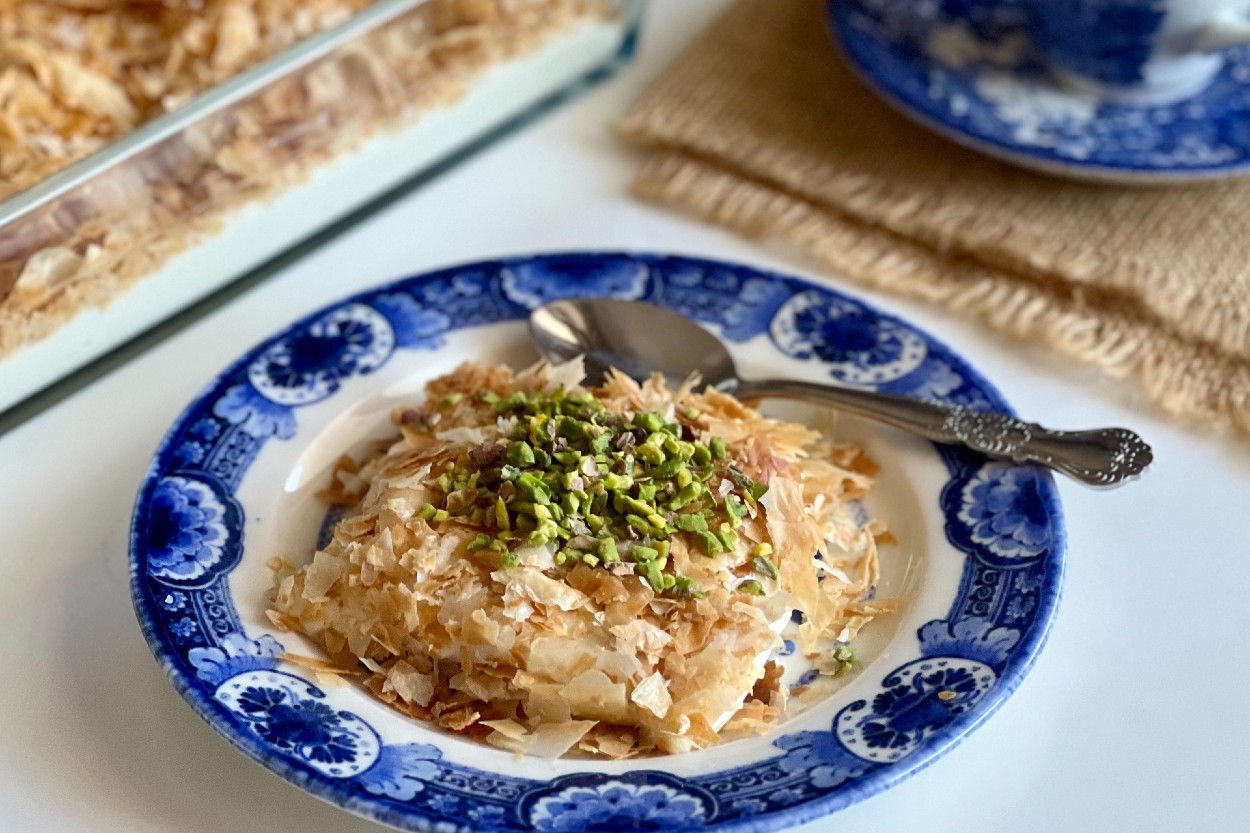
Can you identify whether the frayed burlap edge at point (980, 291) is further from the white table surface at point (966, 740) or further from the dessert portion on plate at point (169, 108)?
the dessert portion on plate at point (169, 108)

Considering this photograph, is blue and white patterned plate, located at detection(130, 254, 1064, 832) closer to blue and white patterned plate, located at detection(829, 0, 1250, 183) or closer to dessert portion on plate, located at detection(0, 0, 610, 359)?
dessert portion on plate, located at detection(0, 0, 610, 359)

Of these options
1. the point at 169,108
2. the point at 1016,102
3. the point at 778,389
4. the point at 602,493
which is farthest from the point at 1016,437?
the point at 169,108

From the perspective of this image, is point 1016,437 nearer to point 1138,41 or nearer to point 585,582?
point 585,582

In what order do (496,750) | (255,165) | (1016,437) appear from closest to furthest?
1. (496,750)
2. (1016,437)
3. (255,165)

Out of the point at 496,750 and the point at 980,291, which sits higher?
the point at 980,291

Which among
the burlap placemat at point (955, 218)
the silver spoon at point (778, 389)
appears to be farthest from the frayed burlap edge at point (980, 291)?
the silver spoon at point (778, 389)

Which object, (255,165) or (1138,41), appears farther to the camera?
(1138,41)
